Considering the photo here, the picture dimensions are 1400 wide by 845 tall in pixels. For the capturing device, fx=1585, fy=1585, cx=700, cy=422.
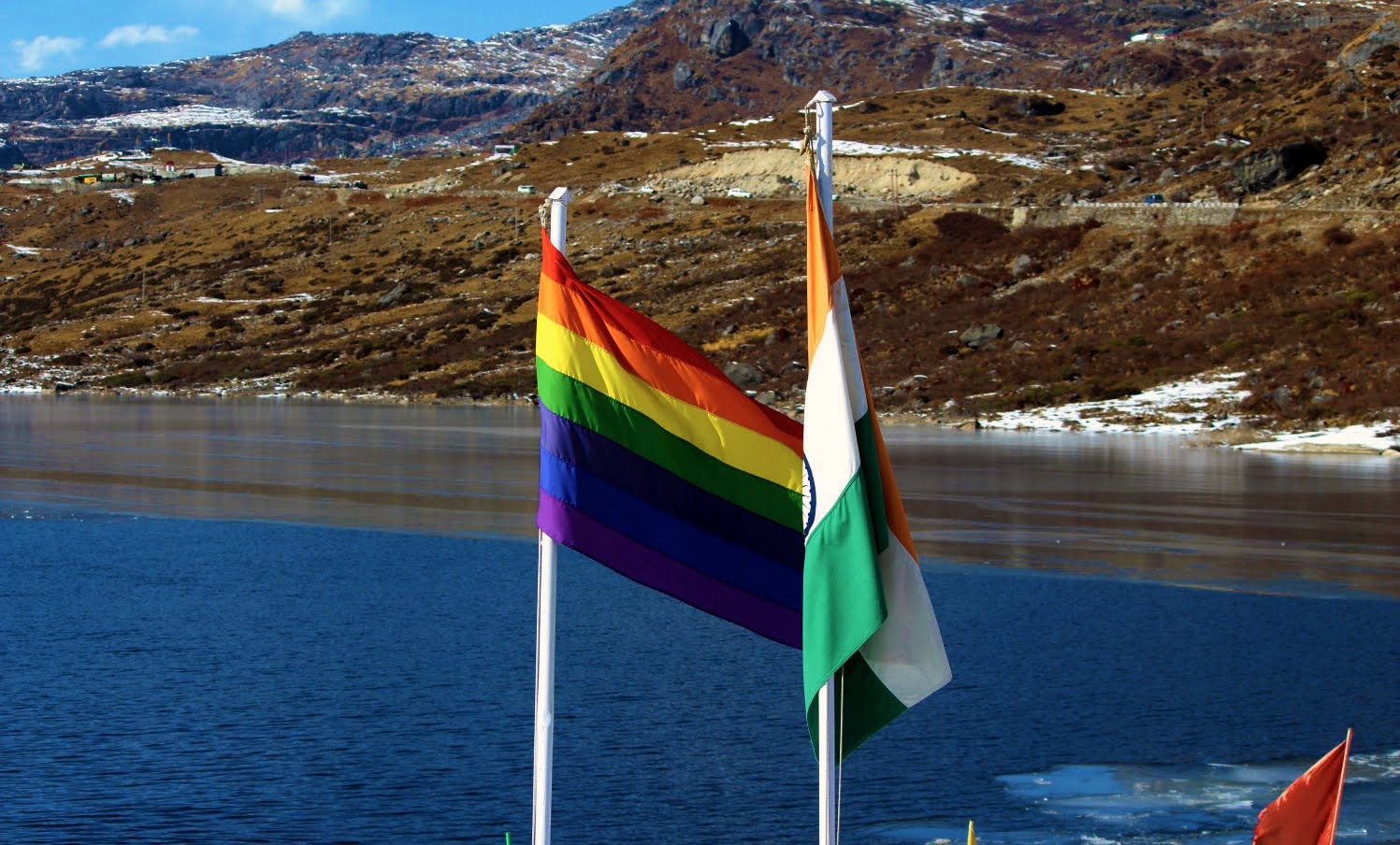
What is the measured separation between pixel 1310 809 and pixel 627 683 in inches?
431

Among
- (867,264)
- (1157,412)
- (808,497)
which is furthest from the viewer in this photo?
(867,264)

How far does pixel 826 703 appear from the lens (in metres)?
7.16

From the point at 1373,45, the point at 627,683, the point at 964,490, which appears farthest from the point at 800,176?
the point at 627,683

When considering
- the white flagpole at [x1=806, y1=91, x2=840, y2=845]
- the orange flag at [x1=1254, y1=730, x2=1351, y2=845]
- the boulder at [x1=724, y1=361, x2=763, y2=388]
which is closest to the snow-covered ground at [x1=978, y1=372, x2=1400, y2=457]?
the boulder at [x1=724, y1=361, x2=763, y2=388]

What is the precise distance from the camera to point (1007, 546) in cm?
2850

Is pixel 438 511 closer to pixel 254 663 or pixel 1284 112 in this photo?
pixel 254 663

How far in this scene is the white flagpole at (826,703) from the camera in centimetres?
694

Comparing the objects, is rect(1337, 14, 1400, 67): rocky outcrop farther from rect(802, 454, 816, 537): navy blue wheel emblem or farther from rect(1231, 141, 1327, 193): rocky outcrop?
rect(802, 454, 816, 537): navy blue wheel emblem

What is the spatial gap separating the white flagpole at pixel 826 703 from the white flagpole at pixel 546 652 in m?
1.23

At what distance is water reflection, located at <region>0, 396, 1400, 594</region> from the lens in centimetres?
2775

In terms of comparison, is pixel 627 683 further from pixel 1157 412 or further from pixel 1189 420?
pixel 1157 412

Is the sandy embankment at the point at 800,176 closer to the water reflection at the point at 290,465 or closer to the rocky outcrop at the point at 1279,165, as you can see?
the rocky outcrop at the point at 1279,165

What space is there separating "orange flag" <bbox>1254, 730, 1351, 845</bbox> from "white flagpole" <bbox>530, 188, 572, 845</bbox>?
10.8 feet

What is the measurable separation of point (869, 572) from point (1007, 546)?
22.2 m
